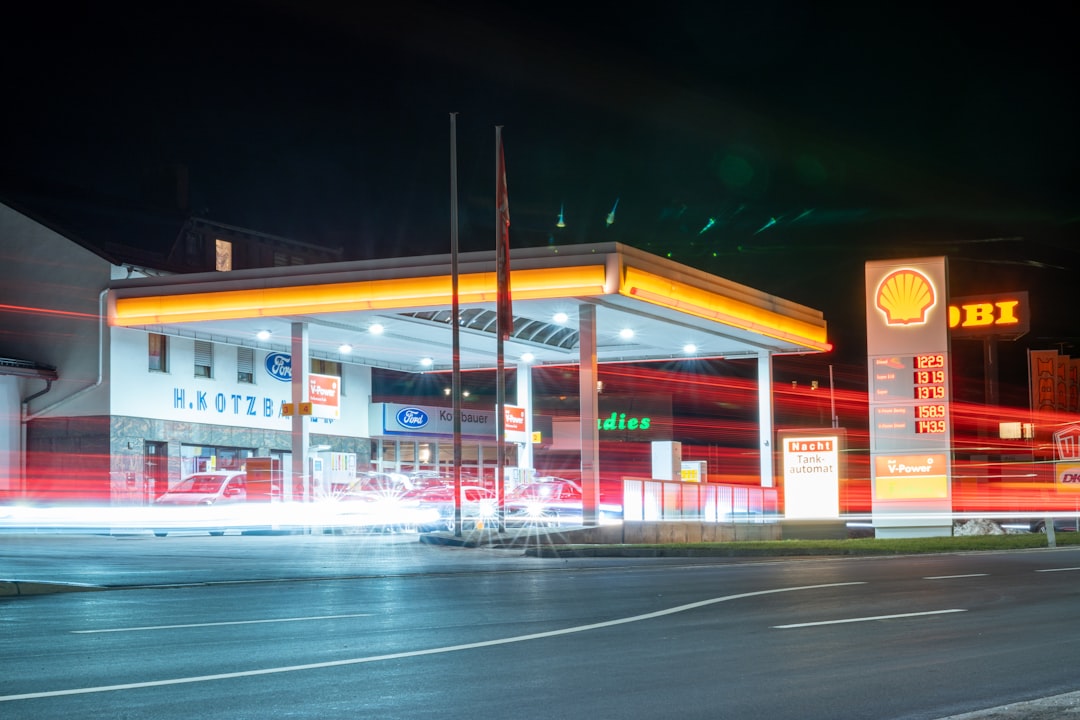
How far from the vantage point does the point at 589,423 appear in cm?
3092

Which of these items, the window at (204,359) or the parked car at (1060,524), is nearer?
the parked car at (1060,524)

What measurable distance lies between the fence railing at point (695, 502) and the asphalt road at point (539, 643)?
1137cm

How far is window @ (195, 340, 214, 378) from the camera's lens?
40625 millimetres

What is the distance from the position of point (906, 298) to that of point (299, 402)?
16.6 m

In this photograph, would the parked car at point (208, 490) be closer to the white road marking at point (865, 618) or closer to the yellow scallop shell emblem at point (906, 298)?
the yellow scallop shell emblem at point (906, 298)

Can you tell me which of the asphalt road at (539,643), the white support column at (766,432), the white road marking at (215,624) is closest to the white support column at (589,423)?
the white support column at (766,432)

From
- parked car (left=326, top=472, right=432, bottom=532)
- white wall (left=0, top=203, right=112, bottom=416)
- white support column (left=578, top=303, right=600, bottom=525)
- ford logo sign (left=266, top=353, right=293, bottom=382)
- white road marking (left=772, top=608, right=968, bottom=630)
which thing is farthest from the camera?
ford logo sign (left=266, top=353, right=293, bottom=382)

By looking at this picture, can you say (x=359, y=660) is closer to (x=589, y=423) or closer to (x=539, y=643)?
(x=539, y=643)

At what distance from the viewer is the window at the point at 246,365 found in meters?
42.8

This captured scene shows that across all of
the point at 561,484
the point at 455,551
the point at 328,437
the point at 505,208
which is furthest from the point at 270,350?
the point at 455,551

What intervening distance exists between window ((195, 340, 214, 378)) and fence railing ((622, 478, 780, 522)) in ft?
53.8

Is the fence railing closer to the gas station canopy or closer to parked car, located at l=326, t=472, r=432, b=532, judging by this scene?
the gas station canopy

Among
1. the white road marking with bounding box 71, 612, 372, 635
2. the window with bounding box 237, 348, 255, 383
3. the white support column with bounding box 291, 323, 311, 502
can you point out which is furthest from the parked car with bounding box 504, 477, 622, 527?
the white road marking with bounding box 71, 612, 372, 635

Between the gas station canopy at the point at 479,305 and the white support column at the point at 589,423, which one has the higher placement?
the gas station canopy at the point at 479,305
